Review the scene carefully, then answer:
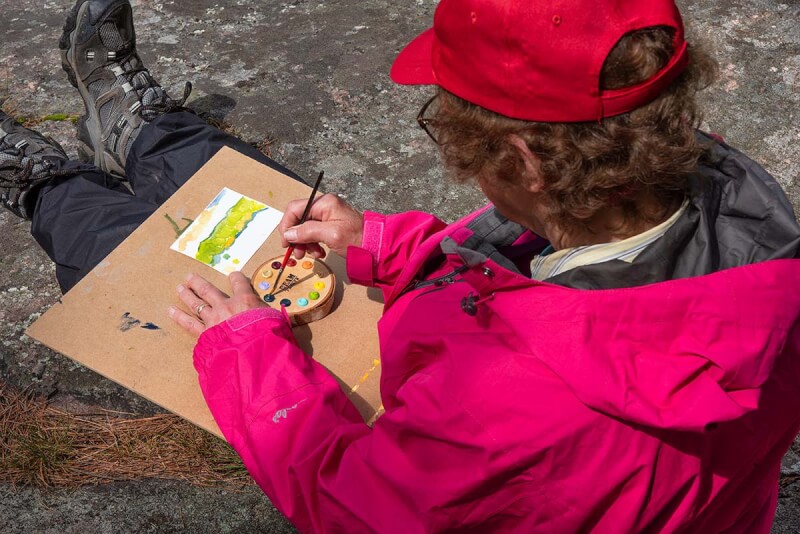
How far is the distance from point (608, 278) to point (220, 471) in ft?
4.53

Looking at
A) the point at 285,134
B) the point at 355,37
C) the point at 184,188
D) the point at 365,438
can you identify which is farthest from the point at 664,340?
the point at 355,37

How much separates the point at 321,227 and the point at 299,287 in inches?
6.1

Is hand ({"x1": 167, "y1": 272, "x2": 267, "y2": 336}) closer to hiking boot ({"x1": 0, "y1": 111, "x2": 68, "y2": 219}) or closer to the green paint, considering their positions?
the green paint

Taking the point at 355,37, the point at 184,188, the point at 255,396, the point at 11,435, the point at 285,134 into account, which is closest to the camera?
the point at 255,396

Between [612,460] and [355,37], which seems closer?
[612,460]

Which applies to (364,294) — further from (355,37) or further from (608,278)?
(355,37)

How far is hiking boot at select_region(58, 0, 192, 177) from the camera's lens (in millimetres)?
2744

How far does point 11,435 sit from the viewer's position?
2.16m

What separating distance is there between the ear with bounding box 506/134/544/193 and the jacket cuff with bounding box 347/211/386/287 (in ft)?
2.00

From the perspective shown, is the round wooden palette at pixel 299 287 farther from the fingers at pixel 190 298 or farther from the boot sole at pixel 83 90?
the boot sole at pixel 83 90

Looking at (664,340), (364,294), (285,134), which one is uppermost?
(664,340)

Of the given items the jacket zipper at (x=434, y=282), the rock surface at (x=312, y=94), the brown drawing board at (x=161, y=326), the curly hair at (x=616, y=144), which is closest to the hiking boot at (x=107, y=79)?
the rock surface at (x=312, y=94)

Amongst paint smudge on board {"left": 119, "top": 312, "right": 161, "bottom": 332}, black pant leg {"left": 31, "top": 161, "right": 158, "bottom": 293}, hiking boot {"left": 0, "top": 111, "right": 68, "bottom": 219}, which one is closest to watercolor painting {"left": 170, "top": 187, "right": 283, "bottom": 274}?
paint smudge on board {"left": 119, "top": 312, "right": 161, "bottom": 332}

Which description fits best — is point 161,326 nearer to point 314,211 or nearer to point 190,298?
point 190,298
